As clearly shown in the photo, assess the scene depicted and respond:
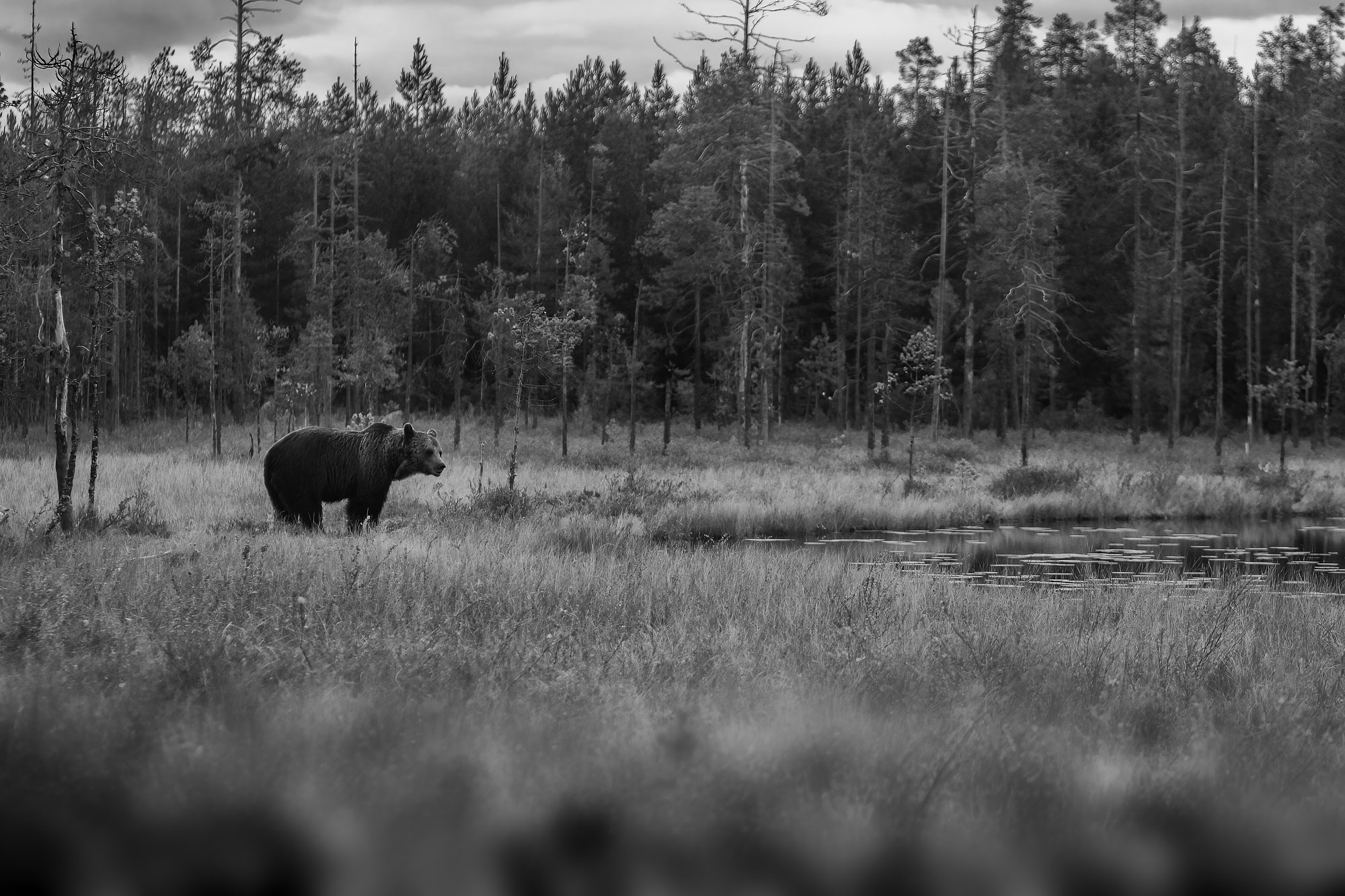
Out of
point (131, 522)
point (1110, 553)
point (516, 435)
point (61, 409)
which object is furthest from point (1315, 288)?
point (61, 409)

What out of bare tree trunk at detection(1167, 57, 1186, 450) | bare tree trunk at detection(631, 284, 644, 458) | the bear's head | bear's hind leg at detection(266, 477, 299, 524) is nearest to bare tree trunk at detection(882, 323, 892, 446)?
bare tree trunk at detection(631, 284, 644, 458)

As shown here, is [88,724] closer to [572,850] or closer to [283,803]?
[283,803]

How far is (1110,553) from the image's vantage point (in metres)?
16.6

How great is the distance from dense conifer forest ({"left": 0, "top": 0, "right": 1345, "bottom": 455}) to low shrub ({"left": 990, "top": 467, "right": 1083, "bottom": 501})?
12.5 feet

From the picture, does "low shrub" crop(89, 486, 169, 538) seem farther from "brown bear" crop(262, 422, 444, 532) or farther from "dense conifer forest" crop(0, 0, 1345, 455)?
"dense conifer forest" crop(0, 0, 1345, 455)

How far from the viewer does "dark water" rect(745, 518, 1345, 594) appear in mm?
13219

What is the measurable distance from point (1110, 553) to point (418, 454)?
9.53m

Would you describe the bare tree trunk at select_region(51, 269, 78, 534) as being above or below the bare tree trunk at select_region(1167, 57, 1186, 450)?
below

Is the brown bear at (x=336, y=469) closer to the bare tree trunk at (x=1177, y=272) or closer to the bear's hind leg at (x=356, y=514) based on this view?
the bear's hind leg at (x=356, y=514)

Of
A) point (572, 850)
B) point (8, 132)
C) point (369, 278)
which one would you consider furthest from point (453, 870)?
point (8, 132)

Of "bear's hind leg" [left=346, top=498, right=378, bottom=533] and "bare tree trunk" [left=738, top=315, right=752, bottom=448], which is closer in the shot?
"bear's hind leg" [left=346, top=498, right=378, bottom=533]

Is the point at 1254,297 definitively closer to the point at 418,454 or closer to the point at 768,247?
the point at 768,247

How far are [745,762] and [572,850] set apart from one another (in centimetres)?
78

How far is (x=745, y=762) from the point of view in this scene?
4367mm
